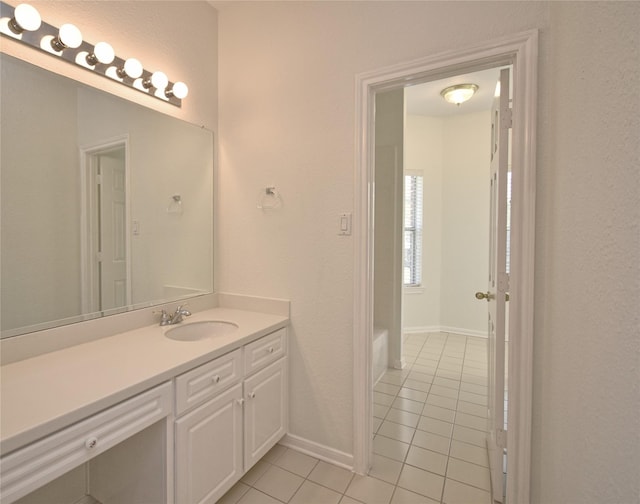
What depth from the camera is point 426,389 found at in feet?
9.17

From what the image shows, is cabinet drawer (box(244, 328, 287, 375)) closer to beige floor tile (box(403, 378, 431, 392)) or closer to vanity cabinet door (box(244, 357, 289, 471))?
vanity cabinet door (box(244, 357, 289, 471))

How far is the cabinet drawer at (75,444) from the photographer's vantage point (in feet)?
2.76

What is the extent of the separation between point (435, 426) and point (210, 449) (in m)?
1.58

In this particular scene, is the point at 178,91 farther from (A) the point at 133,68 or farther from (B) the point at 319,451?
(B) the point at 319,451

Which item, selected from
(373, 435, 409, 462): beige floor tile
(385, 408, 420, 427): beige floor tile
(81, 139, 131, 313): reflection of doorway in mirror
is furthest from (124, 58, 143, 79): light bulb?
(385, 408, 420, 427): beige floor tile

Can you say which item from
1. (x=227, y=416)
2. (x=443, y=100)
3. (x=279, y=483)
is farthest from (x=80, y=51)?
(x=443, y=100)

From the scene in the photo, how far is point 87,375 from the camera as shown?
116cm

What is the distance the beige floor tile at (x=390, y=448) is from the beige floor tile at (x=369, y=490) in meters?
0.23

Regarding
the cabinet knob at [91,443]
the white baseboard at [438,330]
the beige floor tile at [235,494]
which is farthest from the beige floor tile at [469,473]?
the white baseboard at [438,330]

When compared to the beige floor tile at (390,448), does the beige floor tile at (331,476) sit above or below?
below

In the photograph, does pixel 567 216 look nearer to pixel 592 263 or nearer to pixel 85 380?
pixel 592 263

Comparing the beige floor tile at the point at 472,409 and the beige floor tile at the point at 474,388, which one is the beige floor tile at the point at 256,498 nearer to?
the beige floor tile at the point at 472,409

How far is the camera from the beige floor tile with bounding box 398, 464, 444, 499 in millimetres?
1677

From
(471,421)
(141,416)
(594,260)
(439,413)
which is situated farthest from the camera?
(439,413)
